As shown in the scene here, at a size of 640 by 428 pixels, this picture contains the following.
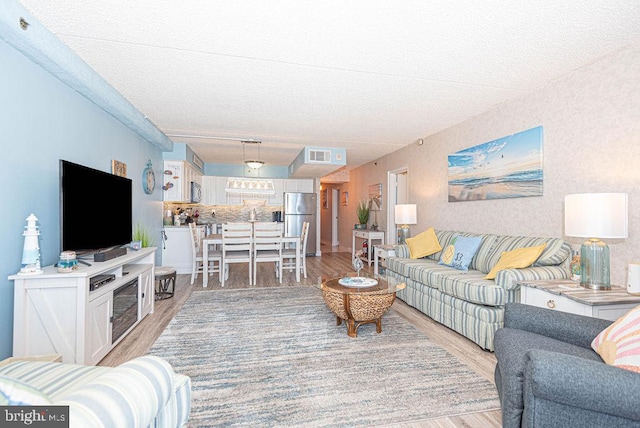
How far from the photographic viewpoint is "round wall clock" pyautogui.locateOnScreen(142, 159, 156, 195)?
4368mm

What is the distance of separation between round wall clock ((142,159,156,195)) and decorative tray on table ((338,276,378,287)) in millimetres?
3209

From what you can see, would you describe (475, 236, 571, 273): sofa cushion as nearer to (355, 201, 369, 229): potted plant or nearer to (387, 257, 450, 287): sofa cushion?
(387, 257, 450, 287): sofa cushion

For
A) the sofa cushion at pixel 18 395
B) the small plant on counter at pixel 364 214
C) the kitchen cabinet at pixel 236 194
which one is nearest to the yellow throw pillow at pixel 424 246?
the small plant on counter at pixel 364 214

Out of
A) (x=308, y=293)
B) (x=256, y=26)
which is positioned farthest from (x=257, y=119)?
(x=308, y=293)

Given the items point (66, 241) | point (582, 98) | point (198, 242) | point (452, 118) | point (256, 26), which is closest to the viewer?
point (256, 26)

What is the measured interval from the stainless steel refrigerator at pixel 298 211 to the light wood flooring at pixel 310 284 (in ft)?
8.47

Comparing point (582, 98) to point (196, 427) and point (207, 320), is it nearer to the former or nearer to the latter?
point (196, 427)

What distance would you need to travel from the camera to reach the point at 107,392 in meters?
0.81

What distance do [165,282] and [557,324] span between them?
4.53m

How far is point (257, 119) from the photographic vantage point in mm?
4047

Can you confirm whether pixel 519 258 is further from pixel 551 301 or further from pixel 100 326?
pixel 100 326

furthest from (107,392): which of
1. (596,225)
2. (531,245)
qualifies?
(531,245)

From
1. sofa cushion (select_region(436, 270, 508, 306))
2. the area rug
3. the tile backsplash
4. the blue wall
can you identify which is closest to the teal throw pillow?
sofa cushion (select_region(436, 270, 508, 306))

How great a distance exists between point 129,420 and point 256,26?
219 centimetres
